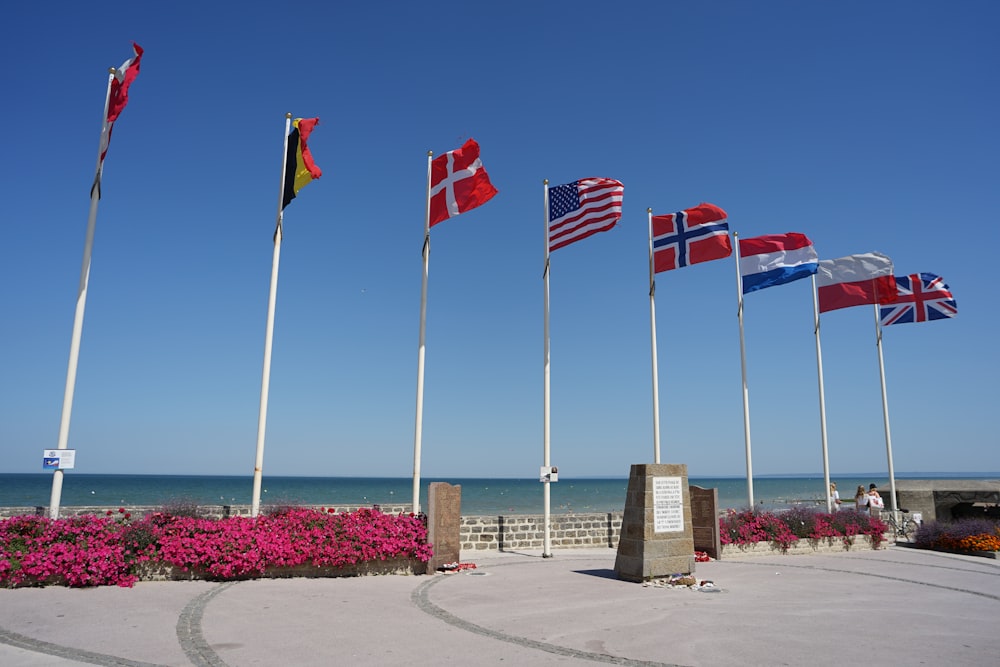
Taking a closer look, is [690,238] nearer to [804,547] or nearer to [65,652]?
[804,547]

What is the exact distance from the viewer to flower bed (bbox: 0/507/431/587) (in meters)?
10.0

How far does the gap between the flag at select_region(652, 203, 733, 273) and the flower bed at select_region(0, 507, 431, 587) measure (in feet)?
31.1

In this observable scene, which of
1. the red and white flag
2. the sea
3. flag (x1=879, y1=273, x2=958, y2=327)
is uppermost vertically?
the red and white flag

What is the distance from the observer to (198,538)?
11242 mm

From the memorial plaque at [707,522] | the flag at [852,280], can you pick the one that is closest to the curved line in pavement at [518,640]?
the memorial plaque at [707,522]

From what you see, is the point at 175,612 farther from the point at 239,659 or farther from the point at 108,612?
the point at 239,659

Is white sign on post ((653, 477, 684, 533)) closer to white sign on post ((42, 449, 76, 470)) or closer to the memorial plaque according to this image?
the memorial plaque

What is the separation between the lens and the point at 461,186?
600 inches

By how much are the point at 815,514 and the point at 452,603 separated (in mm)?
12847

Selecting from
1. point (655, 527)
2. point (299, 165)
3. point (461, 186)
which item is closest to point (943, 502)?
point (655, 527)

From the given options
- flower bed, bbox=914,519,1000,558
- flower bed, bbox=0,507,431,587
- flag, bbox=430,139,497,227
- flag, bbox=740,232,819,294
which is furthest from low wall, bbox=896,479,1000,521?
flower bed, bbox=0,507,431,587

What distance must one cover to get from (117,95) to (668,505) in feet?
42.4

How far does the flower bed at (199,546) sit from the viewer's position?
32.9ft

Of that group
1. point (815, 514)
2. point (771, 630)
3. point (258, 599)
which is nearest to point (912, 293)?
point (815, 514)
